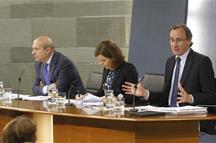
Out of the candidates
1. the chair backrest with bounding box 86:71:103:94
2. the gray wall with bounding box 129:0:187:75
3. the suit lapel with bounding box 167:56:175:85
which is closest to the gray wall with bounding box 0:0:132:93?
the gray wall with bounding box 129:0:187:75

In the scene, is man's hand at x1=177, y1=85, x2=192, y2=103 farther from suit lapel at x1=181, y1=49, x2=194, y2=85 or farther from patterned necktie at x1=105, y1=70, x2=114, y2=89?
patterned necktie at x1=105, y1=70, x2=114, y2=89

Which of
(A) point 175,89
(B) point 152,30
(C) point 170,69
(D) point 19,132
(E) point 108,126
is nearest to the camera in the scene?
(D) point 19,132

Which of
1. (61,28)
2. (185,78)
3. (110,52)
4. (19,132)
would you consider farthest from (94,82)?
(19,132)

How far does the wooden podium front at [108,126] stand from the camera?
3369 millimetres

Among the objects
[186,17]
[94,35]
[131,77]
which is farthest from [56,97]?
[94,35]

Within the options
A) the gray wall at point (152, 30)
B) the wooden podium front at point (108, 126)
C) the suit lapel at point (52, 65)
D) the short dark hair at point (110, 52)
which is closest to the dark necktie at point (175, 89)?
the short dark hair at point (110, 52)

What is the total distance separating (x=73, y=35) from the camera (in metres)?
6.91

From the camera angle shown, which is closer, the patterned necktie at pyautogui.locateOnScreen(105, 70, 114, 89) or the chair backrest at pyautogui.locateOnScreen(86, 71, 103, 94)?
the patterned necktie at pyautogui.locateOnScreen(105, 70, 114, 89)

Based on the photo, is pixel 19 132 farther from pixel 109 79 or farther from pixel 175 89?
pixel 109 79

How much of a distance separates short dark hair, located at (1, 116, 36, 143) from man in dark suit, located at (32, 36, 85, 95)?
2.77 meters

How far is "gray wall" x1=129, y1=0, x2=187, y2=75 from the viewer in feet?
19.3

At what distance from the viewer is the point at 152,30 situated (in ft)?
20.0

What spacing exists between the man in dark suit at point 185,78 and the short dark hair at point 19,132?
1705 millimetres

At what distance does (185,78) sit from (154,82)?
576 mm
